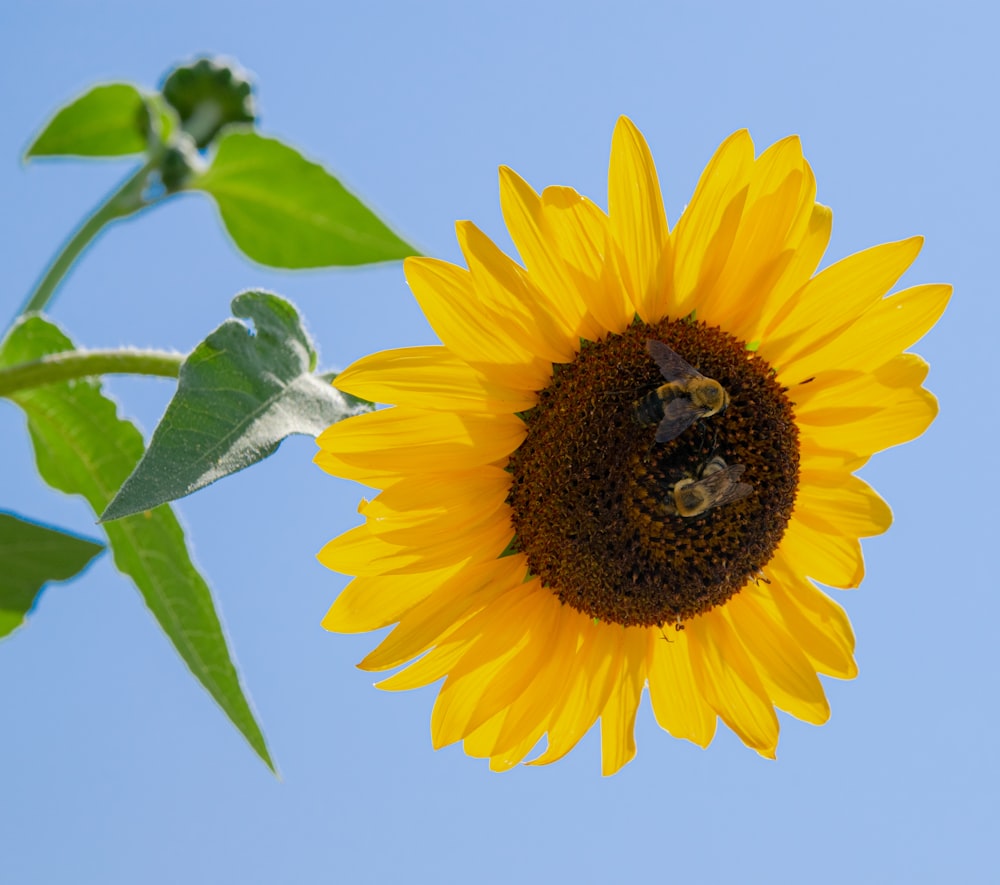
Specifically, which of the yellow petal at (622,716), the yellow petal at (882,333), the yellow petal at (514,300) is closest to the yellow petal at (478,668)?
the yellow petal at (622,716)

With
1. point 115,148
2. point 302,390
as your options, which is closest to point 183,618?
point 302,390

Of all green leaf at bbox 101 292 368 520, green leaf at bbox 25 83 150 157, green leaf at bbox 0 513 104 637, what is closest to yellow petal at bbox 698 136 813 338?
green leaf at bbox 101 292 368 520

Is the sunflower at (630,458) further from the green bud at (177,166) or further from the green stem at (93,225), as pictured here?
the green bud at (177,166)

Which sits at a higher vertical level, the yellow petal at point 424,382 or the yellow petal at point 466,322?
the yellow petal at point 466,322

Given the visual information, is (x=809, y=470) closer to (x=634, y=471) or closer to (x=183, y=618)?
(x=634, y=471)

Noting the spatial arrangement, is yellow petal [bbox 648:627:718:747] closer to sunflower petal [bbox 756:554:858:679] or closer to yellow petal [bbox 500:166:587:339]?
sunflower petal [bbox 756:554:858:679]

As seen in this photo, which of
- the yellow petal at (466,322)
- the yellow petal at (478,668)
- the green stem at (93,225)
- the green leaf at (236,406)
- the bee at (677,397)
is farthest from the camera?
Answer: the green stem at (93,225)
